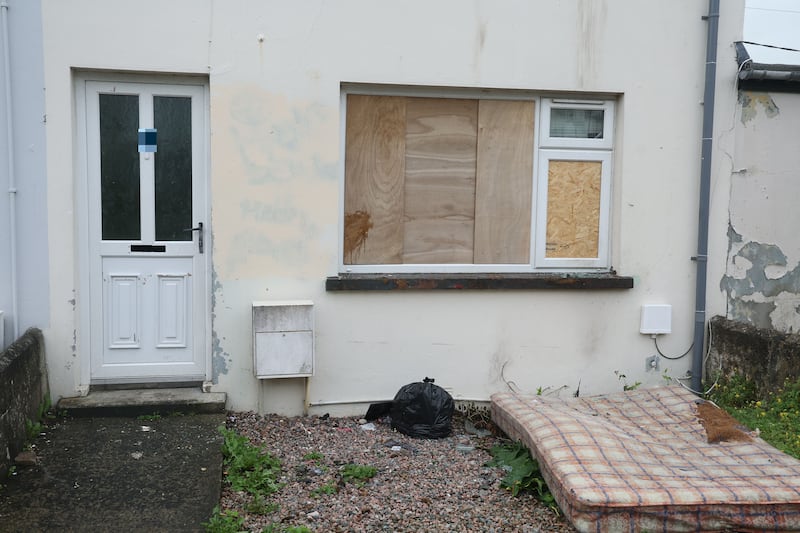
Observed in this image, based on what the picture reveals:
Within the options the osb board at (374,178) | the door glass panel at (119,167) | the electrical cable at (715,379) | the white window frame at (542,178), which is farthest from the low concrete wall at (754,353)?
the door glass panel at (119,167)

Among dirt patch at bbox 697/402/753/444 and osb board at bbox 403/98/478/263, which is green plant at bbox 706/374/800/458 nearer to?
dirt patch at bbox 697/402/753/444

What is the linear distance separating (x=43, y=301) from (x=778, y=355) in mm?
5770

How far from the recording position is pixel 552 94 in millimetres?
6484

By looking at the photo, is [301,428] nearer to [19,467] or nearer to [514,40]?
[19,467]

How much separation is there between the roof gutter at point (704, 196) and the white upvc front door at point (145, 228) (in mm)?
4234

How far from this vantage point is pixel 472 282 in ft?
20.7

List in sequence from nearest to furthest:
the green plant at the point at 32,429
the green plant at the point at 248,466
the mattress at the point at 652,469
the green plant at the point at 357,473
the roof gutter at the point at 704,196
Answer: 1. the mattress at the point at 652,469
2. the green plant at the point at 248,466
3. the green plant at the point at 357,473
4. the green plant at the point at 32,429
5. the roof gutter at the point at 704,196

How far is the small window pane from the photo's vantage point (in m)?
6.57

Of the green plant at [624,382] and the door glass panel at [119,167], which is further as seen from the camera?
the green plant at [624,382]

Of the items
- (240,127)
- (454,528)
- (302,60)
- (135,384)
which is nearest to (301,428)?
(135,384)

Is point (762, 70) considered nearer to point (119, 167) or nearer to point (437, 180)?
point (437, 180)

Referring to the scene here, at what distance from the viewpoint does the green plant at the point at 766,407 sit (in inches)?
210

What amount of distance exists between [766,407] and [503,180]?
2.79 metres

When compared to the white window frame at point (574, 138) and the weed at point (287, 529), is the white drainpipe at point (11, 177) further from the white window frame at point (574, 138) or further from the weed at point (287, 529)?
the white window frame at point (574, 138)
